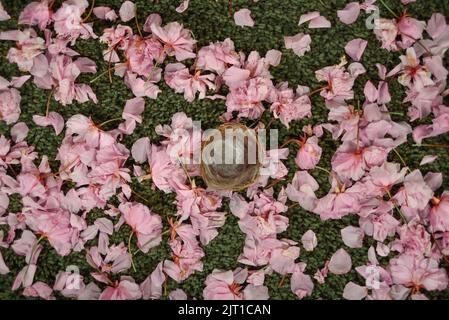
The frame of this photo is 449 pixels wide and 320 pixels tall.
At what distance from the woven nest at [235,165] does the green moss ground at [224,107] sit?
39 mm

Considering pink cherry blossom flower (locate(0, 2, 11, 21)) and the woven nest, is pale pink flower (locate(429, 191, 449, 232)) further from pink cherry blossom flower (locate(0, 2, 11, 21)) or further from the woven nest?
pink cherry blossom flower (locate(0, 2, 11, 21))

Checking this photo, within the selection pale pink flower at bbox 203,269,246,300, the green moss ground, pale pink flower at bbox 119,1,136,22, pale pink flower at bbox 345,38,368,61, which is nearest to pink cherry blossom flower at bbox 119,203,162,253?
the green moss ground

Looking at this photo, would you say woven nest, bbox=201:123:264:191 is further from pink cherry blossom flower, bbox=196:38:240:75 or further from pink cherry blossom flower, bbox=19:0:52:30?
pink cherry blossom flower, bbox=19:0:52:30

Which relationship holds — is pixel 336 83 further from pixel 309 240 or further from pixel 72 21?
pixel 72 21

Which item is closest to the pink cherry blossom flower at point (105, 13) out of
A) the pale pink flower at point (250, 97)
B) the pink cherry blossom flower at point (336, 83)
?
the pale pink flower at point (250, 97)

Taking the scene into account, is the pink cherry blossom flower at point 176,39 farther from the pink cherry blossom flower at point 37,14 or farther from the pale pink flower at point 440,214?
the pale pink flower at point 440,214

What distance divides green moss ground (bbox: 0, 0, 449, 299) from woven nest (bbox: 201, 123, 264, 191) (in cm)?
4

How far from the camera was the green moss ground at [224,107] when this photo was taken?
31.5 inches

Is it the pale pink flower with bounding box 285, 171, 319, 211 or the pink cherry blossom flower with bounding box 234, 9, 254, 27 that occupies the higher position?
the pink cherry blossom flower with bounding box 234, 9, 254, 27

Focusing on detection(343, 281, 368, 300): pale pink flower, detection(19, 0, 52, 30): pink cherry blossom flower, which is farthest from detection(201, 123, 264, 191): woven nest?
detection(19, 0, 52, 30): pink cherry blossom flower

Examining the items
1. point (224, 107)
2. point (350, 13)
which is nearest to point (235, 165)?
point (224, 107)

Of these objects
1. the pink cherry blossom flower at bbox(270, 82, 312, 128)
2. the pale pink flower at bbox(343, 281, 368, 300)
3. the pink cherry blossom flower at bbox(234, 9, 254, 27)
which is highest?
the pink cherry blossom flower at bbox(234, 9, 254, 27)

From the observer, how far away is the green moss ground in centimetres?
80
